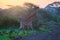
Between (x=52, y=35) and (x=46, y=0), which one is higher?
(x=46, y=0)

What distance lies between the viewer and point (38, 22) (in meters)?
1.76

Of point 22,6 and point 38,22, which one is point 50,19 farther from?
point 22,6

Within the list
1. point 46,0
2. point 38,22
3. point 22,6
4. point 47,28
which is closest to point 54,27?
point 47,28

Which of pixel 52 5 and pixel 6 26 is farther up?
pixel 52 5

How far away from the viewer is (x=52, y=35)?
1.74 meters

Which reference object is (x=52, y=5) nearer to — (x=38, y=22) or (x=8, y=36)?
(x=38, y=22)

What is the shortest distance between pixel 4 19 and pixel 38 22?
388 millimetres

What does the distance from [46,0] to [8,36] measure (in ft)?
1.98

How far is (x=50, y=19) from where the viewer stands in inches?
69.6

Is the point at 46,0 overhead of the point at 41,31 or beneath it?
overhead

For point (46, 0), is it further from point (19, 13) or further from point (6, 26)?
point (6, 26)

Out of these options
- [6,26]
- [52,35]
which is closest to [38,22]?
[52,35]

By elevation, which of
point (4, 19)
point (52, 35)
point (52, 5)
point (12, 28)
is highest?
point (52, 5)

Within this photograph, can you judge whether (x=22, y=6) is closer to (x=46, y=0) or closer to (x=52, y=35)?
(x=46, y=0)
